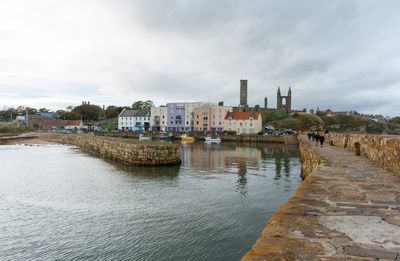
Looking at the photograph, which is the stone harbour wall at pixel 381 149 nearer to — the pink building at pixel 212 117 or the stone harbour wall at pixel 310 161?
the stone harbour wall at pixel 310 161

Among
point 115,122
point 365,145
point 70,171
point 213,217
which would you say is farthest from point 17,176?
point 115,122

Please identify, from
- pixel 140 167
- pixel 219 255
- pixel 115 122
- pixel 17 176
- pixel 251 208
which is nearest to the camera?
pixel 219 255

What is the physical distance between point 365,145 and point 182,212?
33.3ft

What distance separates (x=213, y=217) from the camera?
11828 mm

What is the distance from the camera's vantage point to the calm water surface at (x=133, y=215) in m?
8.71

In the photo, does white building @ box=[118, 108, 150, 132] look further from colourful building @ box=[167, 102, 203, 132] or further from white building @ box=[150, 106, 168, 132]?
colourful building @ box=[167, 102, 203, 132]

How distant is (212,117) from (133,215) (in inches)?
3395

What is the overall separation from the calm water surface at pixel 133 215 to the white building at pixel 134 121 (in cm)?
8614

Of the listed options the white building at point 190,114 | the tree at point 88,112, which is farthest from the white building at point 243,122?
the tree at point 88,112

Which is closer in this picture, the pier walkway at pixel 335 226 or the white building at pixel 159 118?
the pier walkway at pixel 335 226

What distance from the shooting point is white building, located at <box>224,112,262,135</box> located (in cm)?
9144

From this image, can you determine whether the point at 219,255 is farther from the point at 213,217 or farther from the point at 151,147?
the point at 151,147

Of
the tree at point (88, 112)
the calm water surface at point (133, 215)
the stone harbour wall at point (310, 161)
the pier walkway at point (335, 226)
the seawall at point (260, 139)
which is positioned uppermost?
the tree at point (88, 112)

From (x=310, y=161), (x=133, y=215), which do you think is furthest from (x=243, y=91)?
(x=133, y=215)
